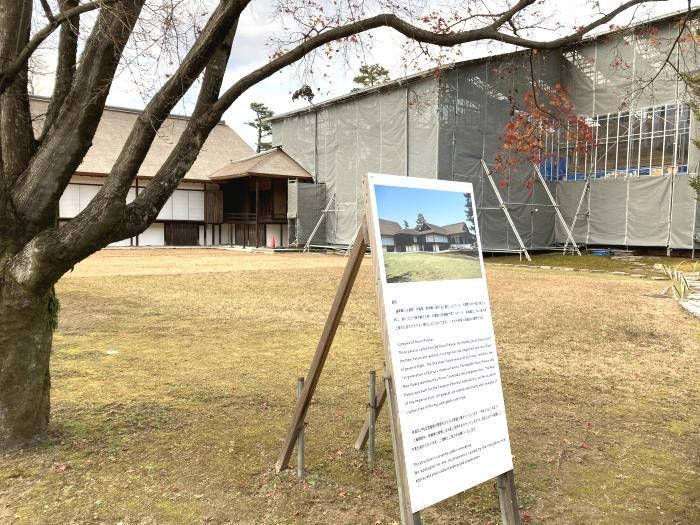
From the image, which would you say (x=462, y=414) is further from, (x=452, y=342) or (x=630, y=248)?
(x=630, y=248)

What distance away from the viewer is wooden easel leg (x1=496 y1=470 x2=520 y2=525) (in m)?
2.76

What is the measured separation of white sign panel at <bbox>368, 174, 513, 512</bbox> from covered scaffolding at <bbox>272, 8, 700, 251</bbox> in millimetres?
18938

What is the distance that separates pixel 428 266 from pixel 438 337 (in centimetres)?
34

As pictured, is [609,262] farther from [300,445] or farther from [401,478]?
[401,478]

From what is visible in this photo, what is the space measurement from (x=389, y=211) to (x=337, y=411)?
2507 millimetres

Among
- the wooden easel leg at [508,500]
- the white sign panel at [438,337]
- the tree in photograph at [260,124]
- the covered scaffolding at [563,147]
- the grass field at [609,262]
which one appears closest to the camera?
the white sign panel at [438,337]

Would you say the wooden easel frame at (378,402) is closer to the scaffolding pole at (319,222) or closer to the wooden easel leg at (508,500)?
the wooden easel leg at (508,500)

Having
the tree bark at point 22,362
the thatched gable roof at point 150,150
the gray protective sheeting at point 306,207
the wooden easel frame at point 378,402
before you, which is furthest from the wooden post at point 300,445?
the gray protective sheeting at point 306,207

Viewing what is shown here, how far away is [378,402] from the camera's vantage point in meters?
3.58

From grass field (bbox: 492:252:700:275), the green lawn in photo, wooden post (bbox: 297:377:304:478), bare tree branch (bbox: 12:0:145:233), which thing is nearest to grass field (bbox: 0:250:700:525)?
wooden post (bbox: 297:377:304:478)

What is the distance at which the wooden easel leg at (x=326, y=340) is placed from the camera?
2871mm

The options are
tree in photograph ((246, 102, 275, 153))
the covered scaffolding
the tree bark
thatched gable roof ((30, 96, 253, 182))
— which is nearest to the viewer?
the tree bark

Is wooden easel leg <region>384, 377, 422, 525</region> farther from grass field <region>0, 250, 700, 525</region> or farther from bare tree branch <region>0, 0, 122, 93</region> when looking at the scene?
bare tree branch <region>0, 0, 122, 93</region>

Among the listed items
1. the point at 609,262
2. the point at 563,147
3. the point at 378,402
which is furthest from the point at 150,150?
the point at 378,402
